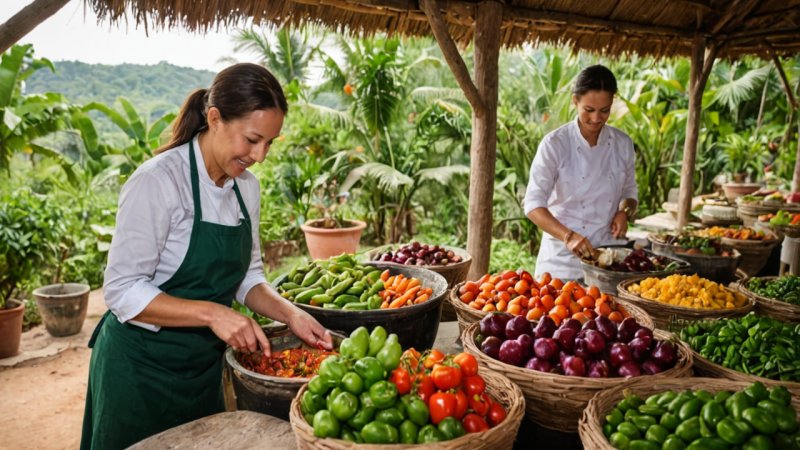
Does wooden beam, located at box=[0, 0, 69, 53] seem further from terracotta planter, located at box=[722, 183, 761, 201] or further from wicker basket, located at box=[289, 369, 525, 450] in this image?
terracotta planter, located at box=[722, 183, 761, 201]

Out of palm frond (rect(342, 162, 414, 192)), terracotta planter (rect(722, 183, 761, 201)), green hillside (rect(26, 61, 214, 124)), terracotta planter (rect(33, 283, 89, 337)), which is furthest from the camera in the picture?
green hillside (rect(26, 61, 214, 124))

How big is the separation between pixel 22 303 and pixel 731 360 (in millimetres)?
6732

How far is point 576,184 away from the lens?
378 cm

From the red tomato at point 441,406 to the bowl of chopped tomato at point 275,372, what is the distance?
0.51 m

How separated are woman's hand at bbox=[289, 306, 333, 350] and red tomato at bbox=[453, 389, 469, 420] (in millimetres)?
772

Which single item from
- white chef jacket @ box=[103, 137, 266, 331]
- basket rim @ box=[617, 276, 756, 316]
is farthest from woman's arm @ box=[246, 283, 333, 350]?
basket rim @ box=[617, 276, 756, 316]

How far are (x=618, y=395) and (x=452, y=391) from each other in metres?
0.57

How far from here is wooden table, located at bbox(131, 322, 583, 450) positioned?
1682 mm

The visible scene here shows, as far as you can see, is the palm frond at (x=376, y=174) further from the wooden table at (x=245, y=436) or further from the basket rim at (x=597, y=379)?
the wooden table at (x=245, y=436)

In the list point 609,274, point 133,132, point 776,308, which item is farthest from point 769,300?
point 133,132

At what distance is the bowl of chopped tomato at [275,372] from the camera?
5.93 feet

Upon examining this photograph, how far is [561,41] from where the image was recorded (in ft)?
18.5

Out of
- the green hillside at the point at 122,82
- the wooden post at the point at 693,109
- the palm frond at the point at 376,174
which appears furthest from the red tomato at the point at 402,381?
the green hillside at the point at 122,82

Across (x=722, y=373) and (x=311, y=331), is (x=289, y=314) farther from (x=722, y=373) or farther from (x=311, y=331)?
(x=722, y=373)
